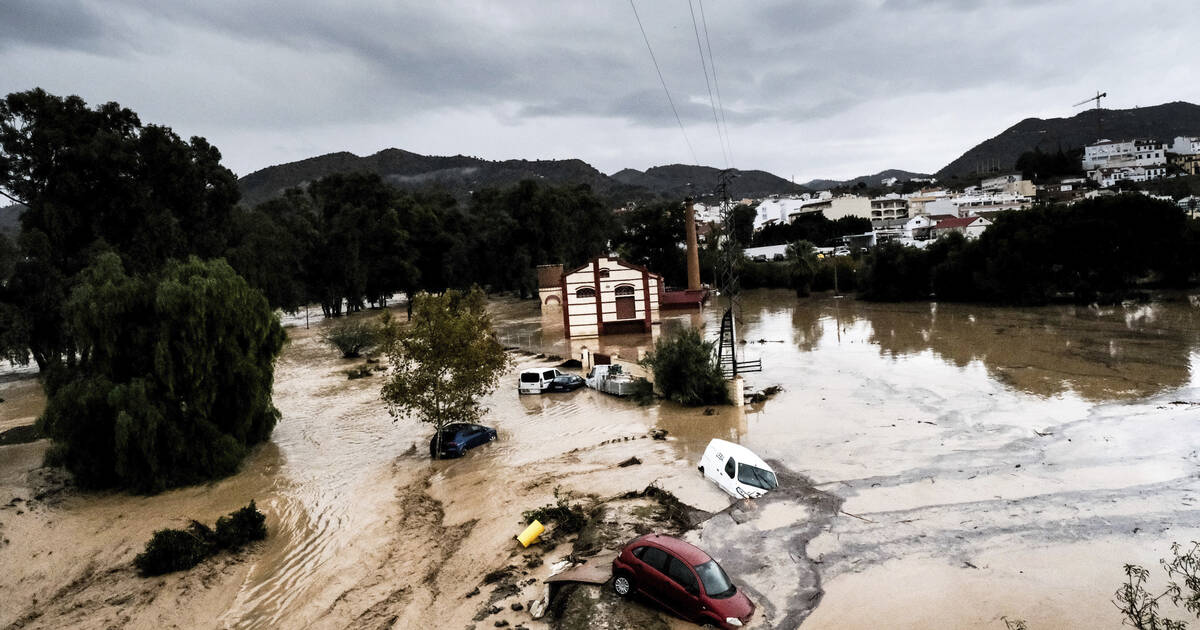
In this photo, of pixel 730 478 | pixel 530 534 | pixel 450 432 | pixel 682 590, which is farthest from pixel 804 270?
pixel 682 590

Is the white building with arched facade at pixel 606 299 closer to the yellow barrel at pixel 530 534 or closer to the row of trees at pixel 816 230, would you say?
the yellow barrel at pixel 530 534

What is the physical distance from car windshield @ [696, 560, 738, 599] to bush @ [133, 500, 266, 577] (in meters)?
10.5

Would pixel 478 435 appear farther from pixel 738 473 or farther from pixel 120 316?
pixel 120 316

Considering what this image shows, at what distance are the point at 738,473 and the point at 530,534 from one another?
5.14 meters

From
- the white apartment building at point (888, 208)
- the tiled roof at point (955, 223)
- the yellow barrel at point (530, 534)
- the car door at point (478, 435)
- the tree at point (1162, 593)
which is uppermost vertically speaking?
A: the white apartment building at point (888, 208)

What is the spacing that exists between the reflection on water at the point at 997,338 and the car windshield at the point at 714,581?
20.3m

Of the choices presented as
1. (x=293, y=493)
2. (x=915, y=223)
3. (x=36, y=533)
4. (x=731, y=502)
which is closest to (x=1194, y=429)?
(x=731, y=502)

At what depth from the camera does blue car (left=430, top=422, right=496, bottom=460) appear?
20356 millimetres

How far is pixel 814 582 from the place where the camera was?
10883 mm

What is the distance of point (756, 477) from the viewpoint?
15336mm

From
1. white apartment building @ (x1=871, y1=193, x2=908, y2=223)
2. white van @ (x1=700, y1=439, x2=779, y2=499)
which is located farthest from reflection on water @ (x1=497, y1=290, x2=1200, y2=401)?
white apartment building @ (x1=871, y1=193, x2=908, y2=223)

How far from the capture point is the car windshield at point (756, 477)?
15.2m

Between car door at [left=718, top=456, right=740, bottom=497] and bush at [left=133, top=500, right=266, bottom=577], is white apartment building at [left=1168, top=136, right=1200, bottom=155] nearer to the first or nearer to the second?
car door at [left=718, top=456, right=740, bottom=497]

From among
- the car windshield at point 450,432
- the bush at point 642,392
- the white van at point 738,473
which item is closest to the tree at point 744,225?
the bush at point 642,392
